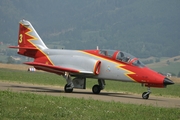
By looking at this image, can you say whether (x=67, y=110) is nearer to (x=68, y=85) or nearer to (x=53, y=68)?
(x=68, y=85)

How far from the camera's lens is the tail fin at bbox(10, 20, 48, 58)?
3064 centimetres

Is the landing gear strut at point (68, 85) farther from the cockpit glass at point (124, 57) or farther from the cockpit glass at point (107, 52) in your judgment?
the cockpit glass at point (124, 57)

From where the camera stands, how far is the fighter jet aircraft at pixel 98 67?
2561cm

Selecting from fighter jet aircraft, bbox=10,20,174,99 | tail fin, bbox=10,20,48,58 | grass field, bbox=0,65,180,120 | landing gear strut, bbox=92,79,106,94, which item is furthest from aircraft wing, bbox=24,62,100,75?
grass field, bbox=0,65,180,120

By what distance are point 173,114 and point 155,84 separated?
7.20m

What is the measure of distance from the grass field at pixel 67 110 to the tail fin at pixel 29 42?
10.4 metres

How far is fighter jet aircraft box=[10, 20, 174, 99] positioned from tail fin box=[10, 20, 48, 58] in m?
1.08

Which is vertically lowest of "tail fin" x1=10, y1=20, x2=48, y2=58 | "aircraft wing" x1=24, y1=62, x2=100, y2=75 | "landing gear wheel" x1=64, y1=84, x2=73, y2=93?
"landing gear wheel" x1=64, y1=84, x2=73, y2=93

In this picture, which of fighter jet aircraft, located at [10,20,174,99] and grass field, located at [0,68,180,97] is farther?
grass field, located at [0,68,180,97]

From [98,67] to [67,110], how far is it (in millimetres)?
10355

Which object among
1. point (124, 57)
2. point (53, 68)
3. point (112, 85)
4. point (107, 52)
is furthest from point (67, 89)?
point (112, 85)

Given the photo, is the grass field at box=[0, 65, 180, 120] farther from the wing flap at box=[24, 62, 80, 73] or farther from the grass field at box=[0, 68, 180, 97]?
the grass field at box=[0, 68, 180, 97]

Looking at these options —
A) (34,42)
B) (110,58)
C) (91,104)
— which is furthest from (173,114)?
(34,42)

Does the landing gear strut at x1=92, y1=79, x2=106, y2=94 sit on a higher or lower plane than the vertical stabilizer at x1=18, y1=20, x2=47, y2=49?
lower
